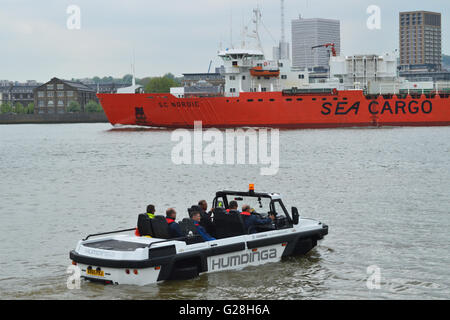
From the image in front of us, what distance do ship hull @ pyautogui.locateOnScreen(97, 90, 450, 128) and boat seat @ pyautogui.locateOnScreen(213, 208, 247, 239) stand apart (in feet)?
174

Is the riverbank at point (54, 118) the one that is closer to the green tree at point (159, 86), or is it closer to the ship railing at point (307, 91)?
the green tree at point (159, 86)

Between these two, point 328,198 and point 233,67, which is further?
point 233,67

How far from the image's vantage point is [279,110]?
6631cm

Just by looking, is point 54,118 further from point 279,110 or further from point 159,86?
point 279,110

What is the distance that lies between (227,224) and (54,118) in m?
123

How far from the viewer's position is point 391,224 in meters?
18.2

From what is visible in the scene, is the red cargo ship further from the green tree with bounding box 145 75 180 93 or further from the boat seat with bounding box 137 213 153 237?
the green tree with bounding box 145 75 180 93

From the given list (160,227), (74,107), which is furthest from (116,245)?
(74,107)

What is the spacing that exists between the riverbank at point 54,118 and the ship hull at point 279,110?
189ft

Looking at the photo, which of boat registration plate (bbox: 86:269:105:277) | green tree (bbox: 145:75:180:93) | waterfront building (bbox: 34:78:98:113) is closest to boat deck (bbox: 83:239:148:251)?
boat registration plate (bbox: 86:269:105:277)
